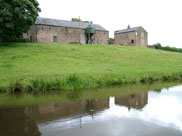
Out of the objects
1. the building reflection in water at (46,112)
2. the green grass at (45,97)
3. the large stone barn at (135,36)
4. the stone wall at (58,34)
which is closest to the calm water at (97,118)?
the building reflection in water at (46,112)

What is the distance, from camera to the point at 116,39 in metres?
56.1

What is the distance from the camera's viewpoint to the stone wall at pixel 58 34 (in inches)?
1439

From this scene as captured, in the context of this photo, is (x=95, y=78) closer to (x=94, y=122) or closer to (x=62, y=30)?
(x=94, y=122)

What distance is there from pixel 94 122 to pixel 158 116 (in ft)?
8.73

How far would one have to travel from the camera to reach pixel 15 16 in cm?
2397

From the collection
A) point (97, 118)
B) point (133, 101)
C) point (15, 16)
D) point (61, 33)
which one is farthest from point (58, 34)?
point (97, 118)

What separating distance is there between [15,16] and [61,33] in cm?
1606

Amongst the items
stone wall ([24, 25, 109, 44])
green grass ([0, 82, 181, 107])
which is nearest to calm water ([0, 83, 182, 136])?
green grass ([0, 82, 181, 107])

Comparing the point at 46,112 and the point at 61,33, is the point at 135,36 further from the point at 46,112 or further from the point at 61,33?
the point at 46,112

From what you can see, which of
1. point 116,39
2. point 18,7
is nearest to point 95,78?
point 18,7

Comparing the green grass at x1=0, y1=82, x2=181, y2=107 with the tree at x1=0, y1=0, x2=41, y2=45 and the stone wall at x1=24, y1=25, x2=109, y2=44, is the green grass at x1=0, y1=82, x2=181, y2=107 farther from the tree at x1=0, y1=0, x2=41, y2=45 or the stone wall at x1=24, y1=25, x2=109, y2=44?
the stone wall at x1=24, y1=25, x2=109, y2=44

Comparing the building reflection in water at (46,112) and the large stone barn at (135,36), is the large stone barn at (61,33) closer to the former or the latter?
the large stone barn at (135,36)

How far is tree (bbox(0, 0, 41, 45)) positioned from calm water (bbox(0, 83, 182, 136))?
1867cm

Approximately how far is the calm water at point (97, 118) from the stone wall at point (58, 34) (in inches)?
1214
